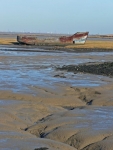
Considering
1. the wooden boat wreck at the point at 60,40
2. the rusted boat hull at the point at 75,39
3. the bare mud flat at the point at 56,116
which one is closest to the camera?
the bare mud flat at the point at 56,116

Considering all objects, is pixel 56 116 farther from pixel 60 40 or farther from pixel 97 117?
pixel 60 40

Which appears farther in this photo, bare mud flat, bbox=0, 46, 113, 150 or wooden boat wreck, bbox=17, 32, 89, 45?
wooden boat wreck, bbox=17, 32, 89, 45

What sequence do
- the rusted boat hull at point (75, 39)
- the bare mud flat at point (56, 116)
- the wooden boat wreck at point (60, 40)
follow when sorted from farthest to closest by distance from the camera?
the rusted boat hull at point (75, 39) → the wooden boat wreck at point (60, 40) → the bare mud flat at point (56, 116)

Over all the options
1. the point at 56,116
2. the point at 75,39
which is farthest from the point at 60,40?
the point at 56,116

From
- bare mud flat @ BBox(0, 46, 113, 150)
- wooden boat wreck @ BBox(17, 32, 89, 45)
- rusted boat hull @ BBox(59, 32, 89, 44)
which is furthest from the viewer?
rusted boat hull @ BBox(59, 32, 89, 44)

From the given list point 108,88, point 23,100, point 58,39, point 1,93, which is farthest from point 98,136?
point 58,39

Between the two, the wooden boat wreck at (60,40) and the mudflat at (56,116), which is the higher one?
the mudflat at (56,116)

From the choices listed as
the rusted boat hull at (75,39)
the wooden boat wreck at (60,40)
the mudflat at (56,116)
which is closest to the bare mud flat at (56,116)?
the mudflat at (56,116)

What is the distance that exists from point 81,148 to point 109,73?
12.1 metres

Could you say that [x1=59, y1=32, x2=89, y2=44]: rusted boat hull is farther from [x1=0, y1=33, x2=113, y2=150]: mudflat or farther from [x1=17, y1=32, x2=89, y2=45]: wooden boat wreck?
[x1=0, y1=33, x2=113, y2=150]: mudflat

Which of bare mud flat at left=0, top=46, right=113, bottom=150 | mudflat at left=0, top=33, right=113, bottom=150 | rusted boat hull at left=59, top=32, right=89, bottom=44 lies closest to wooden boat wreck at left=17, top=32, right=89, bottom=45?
rusted boat hull at left=59, top=32, right=89, bottom=44

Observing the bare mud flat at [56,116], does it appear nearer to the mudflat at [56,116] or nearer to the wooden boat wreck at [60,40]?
the mudflat at [56,116]

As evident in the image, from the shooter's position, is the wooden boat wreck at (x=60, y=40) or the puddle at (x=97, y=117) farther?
the wooden boat wreck at (x=60, y=40)

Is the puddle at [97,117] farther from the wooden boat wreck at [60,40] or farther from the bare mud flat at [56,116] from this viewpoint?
the wooden boat wreck at [60,40]
